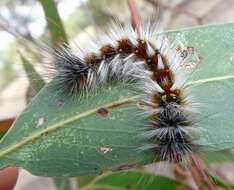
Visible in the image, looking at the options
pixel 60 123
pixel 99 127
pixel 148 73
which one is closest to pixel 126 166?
pixel 99 127

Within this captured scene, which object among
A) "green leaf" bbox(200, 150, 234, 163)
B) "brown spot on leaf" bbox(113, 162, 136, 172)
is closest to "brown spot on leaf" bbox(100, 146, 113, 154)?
"brown spot on leaf" bbox(113, 162, 136, 172)

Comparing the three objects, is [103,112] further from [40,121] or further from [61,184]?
[61,184]

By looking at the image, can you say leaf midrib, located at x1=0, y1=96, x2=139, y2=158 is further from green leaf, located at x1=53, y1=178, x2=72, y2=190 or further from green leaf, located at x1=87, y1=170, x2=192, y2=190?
green leaf, located at x1=53, y1=178, x2=72, y2=190

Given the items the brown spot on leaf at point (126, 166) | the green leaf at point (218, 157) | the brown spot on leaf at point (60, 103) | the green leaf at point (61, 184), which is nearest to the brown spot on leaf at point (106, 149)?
the brown spot on leaf at point (126, 166)

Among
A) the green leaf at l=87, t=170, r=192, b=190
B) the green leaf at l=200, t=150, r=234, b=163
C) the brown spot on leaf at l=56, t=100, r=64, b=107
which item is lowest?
the green leaf at l=87, t=170, r=192, b=190

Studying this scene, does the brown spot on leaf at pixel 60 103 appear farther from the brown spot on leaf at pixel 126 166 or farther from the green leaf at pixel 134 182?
the green leaf at pixel 134 182
